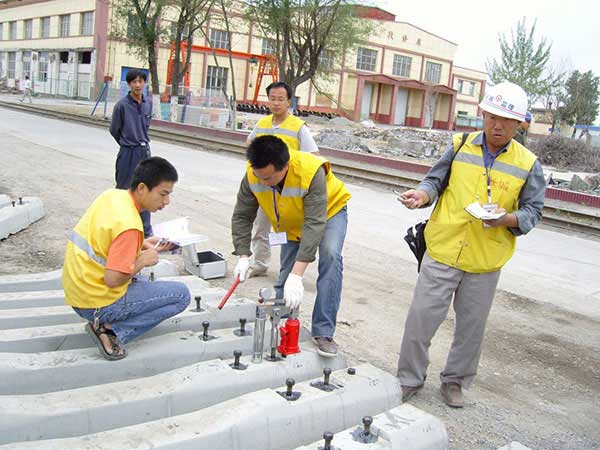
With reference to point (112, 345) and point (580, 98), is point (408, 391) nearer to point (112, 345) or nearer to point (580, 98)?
point (112, 345)

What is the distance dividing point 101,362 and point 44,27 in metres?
58.1

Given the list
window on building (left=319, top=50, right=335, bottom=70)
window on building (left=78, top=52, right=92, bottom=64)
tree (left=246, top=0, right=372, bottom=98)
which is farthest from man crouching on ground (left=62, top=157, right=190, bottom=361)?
window on building (left=78, top=52, right=92, bottom=64)

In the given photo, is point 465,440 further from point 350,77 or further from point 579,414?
point 350,77

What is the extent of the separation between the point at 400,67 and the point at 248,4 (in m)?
34.6

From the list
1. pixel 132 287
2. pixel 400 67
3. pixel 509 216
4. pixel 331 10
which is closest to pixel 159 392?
pixel 132 287

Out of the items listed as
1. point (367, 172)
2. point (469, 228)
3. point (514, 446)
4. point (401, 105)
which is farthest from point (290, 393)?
point (401, 105)

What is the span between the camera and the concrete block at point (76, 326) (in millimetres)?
3582

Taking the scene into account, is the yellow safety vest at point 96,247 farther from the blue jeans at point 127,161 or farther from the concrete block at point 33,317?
the blue jeans at point 127,161

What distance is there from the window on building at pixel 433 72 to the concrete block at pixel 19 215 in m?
59.5

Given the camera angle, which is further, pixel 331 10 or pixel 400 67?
pixel 400 67

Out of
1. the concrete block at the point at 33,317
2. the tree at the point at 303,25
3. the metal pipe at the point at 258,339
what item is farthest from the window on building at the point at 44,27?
the metal pipe at the point at 258,339

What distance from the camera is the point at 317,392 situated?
3.32 metres

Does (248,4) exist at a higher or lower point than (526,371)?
higher

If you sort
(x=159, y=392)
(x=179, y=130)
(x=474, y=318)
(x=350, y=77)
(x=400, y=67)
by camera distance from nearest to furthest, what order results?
(x=159, y=392) < (x=474, y=318) < (x=179, y=130) < (x=350, y=77) < (x=400, y=67)
